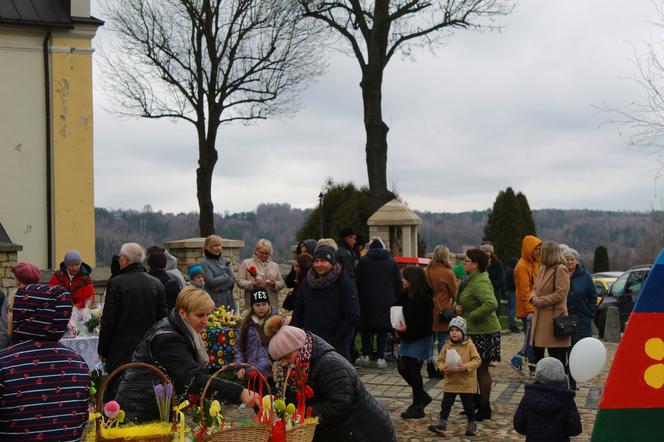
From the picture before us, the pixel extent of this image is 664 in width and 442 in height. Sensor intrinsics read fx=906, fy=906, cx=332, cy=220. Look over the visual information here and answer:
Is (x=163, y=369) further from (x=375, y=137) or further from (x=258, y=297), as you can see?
(x=375, y=137)

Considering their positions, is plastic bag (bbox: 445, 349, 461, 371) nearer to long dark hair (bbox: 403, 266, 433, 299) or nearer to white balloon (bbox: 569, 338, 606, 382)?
long dark hair (bbox: 403, 266, 433, 299)

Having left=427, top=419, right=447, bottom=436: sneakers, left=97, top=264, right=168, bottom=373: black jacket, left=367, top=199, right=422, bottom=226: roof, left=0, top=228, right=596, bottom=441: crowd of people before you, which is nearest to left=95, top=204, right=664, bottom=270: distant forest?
left=367, top=199, right=422, bottom=226: roof

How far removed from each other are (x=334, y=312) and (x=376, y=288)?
3.65m

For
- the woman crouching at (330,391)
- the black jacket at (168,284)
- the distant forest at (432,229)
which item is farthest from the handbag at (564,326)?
the distant forest at (432,229)

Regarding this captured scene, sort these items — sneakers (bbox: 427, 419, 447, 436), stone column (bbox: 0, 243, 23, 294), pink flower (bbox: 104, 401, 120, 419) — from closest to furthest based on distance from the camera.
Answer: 1. pink flower (bbox: 104, 401, 120, 419)
2. sneakers (bbox: 427, 419, 447, 436)
3. stone column (bbox: 0, 243, 23, 294)

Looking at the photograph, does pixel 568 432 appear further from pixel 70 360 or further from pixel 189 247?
pixel 189 247

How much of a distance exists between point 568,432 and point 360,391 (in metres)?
1.69

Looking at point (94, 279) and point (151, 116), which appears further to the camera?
point (151, 116)

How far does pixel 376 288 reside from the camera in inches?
499

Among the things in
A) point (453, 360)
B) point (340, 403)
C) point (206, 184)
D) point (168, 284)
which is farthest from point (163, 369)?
point (206, 184)

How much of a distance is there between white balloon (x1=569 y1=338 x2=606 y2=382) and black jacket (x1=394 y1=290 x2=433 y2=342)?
3.13 meters

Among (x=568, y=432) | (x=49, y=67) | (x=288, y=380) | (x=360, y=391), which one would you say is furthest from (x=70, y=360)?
(x=49, y=67)

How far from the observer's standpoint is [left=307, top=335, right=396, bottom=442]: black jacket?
5207 mm

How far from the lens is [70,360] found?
158 inches
